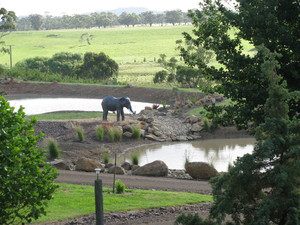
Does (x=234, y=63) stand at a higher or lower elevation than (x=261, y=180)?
higher

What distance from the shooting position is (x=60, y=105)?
148 ft

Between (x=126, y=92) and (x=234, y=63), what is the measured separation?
34971 millimetres

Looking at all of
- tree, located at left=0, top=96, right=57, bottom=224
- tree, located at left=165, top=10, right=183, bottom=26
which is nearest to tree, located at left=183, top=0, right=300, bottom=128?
tree, located at left=0, top=96, right=57, bottom=224

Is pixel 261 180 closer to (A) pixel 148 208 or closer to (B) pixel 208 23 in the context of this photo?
(A) pixel 148 208

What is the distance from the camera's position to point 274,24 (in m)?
14.1

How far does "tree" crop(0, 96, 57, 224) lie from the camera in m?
10.4

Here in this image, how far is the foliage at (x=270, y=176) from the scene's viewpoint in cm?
923

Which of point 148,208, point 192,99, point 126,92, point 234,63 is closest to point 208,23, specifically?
point 234,63

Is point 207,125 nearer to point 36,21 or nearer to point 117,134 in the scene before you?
point 117,134

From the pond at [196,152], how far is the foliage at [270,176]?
1549 cm

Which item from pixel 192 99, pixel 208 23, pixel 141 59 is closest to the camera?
pixel 208 23

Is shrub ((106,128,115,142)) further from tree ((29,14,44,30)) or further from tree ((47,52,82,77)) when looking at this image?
tree ((29,14,44,30))

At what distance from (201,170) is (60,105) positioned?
82.0 ft

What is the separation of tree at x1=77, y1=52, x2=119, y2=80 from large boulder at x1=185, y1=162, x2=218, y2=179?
39164 mm
